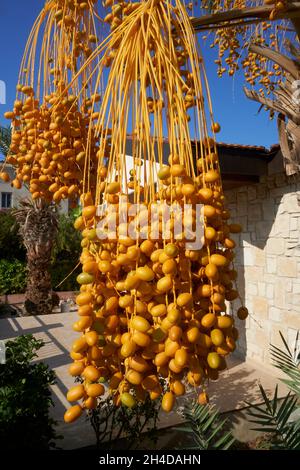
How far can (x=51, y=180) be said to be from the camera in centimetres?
107

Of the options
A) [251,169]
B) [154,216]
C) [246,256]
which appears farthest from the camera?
[246,256]

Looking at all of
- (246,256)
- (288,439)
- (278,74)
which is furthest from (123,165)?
(246,256)

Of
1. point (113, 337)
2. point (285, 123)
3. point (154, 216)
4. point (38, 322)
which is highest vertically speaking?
point (285, 123)

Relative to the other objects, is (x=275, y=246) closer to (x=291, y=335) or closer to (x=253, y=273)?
(x=253, y=273)

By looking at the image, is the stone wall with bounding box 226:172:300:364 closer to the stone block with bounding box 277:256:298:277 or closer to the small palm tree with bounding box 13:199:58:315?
the stone block with bounding box 277:256:298:277

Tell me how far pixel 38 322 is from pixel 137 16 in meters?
7.46

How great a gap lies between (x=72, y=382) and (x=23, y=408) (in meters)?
2.52

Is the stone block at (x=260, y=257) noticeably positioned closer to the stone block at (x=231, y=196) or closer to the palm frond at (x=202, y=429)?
the stone block at (x=231, y=196)

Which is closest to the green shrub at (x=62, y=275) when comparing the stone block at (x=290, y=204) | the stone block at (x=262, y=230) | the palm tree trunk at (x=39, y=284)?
the palm tree trunk at (x=39, y=284)

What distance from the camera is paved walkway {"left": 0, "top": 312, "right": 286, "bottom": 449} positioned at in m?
3.22

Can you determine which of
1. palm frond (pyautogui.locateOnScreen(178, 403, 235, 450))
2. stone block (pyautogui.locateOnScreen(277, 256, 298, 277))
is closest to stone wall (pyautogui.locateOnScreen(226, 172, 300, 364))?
stone block (pyautogui.locateOnScreen(277, 256, 298, 277))

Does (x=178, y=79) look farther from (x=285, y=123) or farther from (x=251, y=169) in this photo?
(x=251, y=169)

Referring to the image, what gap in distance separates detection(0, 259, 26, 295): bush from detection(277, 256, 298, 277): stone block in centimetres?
1021

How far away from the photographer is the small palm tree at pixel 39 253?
A: 923cm
